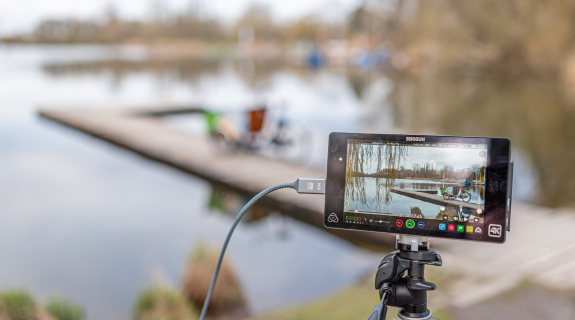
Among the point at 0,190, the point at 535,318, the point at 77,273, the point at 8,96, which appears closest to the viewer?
the point at 535,318

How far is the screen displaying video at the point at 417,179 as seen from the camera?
45.1 inches

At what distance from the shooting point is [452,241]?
3.87m

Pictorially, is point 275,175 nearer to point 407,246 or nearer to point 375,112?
point 407,246

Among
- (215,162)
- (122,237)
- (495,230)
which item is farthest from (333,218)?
(215,162)

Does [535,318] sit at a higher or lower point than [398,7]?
lower

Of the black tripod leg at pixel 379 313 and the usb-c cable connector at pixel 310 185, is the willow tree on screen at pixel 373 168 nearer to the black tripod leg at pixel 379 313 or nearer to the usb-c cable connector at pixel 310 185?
the usb-c cable connector at pixel 310 185

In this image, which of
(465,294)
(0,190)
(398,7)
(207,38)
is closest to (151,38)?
(207,38)

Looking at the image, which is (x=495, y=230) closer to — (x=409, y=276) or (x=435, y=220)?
(x=435, y=220)

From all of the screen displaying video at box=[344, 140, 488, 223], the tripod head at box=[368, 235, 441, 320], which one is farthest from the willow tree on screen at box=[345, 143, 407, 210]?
the tripod head at box=[368, 235, 441, 320]

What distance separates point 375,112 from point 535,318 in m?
11.8

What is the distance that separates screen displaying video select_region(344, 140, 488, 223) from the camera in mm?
1146

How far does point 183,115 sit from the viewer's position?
13062 millimetres

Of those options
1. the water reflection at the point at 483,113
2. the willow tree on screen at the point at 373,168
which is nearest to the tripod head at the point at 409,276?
the willow tree on screen at the point at 373,168

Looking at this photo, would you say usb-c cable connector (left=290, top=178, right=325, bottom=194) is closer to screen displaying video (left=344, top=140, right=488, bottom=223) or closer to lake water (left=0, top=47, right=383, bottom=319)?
screen displaying video (left=344, top=140, right=488, bottom=223)
